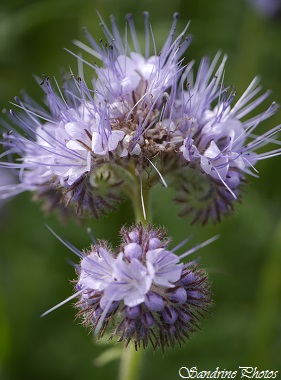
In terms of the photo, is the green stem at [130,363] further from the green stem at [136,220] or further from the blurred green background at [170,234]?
the blurred green background at [170,234]

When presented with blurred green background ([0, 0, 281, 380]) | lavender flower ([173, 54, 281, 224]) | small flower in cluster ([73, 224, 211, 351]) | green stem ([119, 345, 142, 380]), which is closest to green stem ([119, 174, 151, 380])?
green stem ([119, 345, 142, 380])

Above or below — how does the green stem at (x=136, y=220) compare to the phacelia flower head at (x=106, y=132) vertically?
below

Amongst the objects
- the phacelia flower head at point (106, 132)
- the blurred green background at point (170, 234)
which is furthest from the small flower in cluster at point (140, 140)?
the blurred green background at point (170, 234)

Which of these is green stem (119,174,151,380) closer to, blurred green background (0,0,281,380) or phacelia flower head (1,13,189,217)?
phacelia flower head (1,13,189,217)

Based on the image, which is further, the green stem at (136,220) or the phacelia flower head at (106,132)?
the green stem at (136,220)

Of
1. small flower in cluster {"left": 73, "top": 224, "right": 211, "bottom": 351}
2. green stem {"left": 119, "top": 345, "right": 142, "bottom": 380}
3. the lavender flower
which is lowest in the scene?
green stem {"left": 119, "top": 345, "right": 142, "bottom": 380}

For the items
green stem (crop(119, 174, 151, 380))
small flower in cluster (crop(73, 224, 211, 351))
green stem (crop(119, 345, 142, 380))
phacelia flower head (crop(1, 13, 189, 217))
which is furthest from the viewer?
green stem (crop(119, 345, 142, 380))
